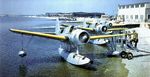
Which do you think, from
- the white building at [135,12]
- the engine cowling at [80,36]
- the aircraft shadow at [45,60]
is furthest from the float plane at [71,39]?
the white building at [135,12]

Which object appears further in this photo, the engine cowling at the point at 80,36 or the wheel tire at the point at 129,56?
the wheel tire at the point at 129,56

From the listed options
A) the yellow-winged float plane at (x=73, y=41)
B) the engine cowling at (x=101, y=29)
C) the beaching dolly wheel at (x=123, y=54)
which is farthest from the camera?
the engine cowling at (x=101, y=29)

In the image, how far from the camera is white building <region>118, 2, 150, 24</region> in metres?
51.9

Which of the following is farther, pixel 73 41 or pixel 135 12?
pixel 135 12

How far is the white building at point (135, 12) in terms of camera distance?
51875 millimetres

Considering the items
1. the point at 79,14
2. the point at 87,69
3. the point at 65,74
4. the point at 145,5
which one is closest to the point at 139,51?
the point at 87,69

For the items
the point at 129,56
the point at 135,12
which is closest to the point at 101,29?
the point at 129,56

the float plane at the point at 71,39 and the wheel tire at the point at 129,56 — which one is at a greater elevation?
the float plane at the point at 71,39

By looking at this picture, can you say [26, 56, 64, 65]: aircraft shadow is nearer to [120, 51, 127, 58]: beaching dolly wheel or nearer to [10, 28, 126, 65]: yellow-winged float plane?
[10, 28, 126, 65]: yellow-winged float plane

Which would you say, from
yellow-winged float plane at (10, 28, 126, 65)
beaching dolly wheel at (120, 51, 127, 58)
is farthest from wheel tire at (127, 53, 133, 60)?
yellow-winged float plane at (10, 28, 126, 65)

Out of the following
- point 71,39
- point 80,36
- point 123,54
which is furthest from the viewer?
point 123,54

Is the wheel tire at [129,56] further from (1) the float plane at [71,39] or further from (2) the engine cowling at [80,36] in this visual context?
(2) the engine cowling at [80,36]

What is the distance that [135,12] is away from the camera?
2239 inches

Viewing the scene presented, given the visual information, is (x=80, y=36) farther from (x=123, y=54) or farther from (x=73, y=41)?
(x=123, y=54)
